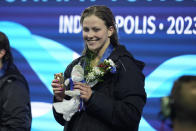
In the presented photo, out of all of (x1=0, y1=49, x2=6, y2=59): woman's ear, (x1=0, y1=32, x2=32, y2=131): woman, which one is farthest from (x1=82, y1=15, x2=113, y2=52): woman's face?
(x1=0, y1=49, x2=6, y2=59): woman's ear

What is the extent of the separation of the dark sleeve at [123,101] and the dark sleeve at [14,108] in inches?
25.9

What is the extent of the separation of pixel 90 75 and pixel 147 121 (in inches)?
93.0

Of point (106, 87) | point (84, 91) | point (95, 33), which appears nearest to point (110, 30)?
point (95, 33)

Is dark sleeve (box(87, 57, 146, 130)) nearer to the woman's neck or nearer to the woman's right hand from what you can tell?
the woman's neck

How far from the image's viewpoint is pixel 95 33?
11.4ft

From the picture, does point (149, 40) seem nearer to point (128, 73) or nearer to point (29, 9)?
point (29, 9)

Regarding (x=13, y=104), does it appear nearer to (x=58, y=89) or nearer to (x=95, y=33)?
(x=58, y=89)

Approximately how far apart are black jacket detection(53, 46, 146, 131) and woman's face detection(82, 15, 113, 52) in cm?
15

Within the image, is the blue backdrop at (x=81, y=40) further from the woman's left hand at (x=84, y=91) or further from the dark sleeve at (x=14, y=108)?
the woman's left hand at (x=84, y=91)

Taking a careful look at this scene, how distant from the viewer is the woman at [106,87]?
128 inches

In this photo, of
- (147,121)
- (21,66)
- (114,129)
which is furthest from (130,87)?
(21,66)

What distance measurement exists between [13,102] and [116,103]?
879 mm

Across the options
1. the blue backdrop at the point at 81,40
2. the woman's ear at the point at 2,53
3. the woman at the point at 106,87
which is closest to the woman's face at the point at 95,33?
the woman at the point at 106,87

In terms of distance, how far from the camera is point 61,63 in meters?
6.02
